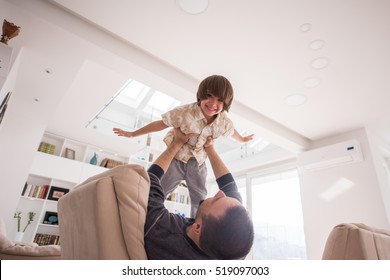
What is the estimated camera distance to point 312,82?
9.12 ft

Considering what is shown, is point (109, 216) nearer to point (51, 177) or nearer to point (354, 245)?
point (354, 245)

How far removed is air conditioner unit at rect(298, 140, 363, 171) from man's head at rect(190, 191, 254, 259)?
3489 mm

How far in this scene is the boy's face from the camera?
1.49 metres

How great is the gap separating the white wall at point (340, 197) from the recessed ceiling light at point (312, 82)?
1.59 metres

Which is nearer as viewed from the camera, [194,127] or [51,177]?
[194,127]

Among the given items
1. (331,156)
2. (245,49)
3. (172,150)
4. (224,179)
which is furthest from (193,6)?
(331,156)

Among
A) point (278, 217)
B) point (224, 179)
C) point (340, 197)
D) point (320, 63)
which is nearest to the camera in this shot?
point (224, 179)

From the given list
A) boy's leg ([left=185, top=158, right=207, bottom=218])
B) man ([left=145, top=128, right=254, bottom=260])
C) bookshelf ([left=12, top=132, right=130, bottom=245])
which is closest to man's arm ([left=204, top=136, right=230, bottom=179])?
boy's leg ([left=185, top=158, right=207, bottom=218])

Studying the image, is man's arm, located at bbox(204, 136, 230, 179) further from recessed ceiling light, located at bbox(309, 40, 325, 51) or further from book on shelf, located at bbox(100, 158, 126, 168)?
book on shelf, located at bbox(100, 158, 126, 168)

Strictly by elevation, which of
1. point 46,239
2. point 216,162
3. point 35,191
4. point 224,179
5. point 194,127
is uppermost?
point 194,127

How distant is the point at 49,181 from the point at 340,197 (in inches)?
213

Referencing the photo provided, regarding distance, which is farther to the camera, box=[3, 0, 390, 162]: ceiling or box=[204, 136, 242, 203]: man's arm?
box=[3, 0, 390, 162]: ceiling

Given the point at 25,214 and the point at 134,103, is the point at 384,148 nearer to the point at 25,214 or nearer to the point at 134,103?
the point at 134,103
